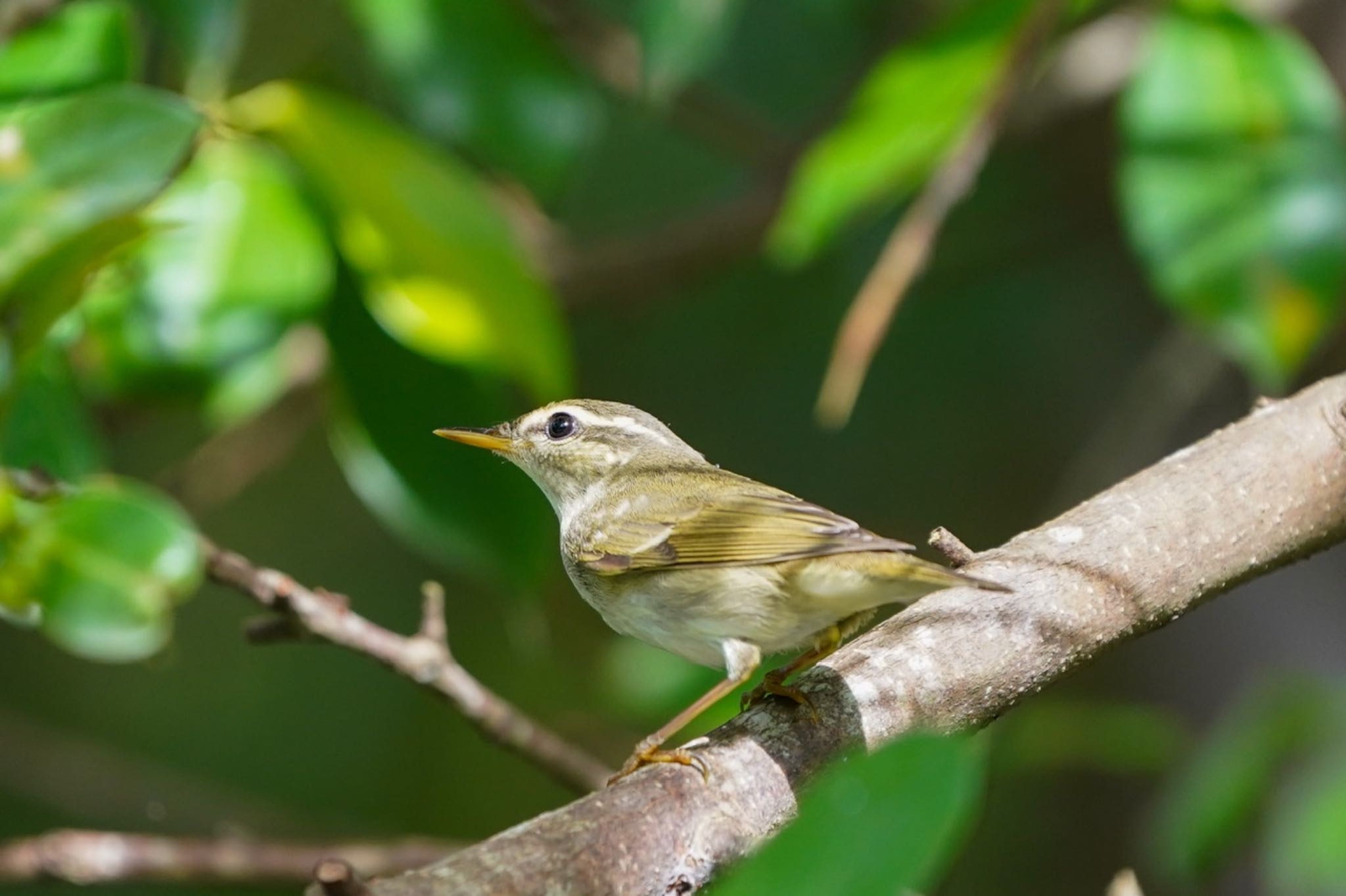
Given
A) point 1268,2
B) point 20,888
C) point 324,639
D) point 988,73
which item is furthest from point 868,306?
point 20,888

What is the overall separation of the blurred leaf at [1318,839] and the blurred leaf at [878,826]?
1022mm

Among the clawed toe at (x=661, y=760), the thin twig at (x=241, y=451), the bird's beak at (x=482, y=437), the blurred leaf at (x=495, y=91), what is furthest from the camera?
the thin twig at (x=241, y=451)

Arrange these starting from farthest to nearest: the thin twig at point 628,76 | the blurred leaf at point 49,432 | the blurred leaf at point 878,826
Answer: the thin twig at point 628,76 < the blurred leaf at point 49,432 < the blurred leaf at point 878,826

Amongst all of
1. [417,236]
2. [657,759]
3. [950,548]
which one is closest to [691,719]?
[657,759]

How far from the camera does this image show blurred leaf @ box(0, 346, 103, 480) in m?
2.43

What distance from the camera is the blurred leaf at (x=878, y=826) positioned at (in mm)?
1030

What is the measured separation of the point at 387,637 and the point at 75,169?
0.90 metres

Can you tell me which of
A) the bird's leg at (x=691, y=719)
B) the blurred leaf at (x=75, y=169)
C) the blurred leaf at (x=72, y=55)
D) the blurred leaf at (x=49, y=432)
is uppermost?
the blurred leaf at (x=72, y=55)

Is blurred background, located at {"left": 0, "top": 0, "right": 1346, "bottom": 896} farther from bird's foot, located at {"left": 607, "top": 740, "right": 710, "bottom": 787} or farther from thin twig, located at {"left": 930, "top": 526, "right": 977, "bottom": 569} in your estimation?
bird's foot, located at {"left": 607, "top": 740, "right": 710, "bottom": 787}

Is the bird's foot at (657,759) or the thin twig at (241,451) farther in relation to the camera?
the thin twig at (241,451)

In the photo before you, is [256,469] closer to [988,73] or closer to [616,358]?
[616,358]

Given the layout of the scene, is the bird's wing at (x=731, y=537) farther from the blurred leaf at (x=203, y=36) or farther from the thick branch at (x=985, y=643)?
the blurred leaf at (x=203, y=36)

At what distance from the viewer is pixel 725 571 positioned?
2.31 metres

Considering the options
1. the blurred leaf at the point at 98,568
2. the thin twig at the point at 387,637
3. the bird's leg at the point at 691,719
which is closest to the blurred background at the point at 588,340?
the blurred leaf at the point at 98,568
